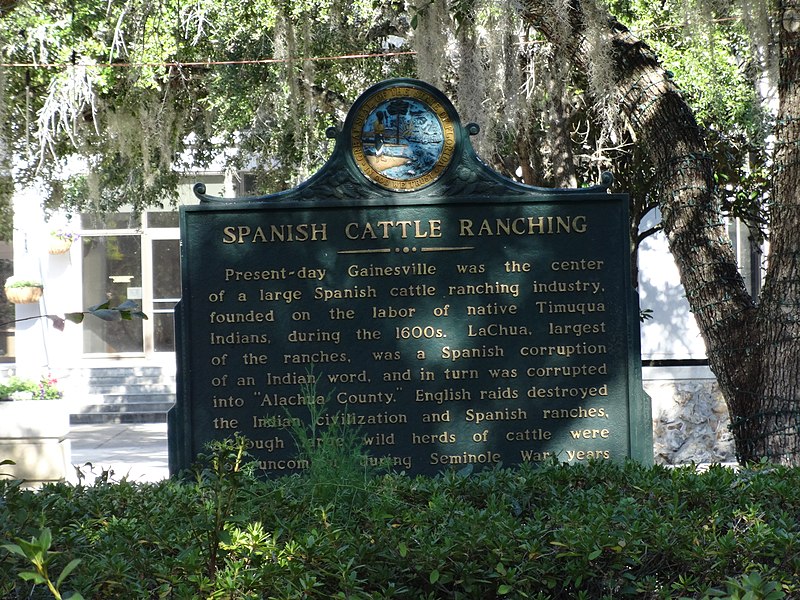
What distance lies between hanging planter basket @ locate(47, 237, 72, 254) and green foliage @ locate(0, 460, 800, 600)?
17102 millimetres

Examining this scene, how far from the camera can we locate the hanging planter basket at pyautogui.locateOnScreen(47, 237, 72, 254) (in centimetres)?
1991

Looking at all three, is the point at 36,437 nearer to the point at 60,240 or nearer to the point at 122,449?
the point at 122,449

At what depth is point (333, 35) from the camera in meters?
11.6

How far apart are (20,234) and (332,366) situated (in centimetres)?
1657

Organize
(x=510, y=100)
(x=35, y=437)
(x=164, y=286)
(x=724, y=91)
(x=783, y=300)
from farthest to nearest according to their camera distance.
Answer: (x=164, y=286) → (x=35, y=437) → (x=724, y=91) → (x=510, y=100) → (x=783, y=300)

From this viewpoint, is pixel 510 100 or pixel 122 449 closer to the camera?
pixel 510 100

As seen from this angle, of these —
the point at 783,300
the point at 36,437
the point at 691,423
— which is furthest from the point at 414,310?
the point at 691,423

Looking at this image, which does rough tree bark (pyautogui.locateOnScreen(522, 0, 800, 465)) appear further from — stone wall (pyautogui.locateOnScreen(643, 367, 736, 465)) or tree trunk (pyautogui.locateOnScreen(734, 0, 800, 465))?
stone wall (pyautogui.locateOnScreen(643, 367, 736, 465))

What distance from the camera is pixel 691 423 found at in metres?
11.8

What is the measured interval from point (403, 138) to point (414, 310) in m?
0.93

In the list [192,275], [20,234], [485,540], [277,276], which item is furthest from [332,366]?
[20,234]

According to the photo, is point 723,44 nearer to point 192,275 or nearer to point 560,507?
point 192,275

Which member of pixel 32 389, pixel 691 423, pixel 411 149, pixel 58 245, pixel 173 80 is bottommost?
pixel 691 423

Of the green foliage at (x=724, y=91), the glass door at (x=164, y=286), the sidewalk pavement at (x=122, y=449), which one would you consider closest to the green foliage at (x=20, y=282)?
the glass door at (x=164, y=286)
